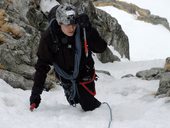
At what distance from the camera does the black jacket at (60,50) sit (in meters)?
7.06

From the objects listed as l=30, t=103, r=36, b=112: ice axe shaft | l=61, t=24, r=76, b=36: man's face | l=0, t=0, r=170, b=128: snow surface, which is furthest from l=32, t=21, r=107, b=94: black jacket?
l=0, t=0, r=170, b=128: snow surface

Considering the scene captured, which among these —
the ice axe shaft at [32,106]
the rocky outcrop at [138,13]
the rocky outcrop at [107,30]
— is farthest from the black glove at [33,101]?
the rocky outcrop at [138,13]

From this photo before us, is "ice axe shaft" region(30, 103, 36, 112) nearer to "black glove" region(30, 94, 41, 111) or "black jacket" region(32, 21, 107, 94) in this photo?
"black glove" region(30, 94, 41, 111)

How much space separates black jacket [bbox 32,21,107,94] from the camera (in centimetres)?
706

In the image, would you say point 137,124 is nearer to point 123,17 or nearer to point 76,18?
point 76,18

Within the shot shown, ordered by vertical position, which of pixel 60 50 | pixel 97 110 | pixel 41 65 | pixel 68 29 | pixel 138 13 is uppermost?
pixel 68 29

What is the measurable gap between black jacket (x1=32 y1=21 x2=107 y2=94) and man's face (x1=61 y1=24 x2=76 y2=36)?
133 mm

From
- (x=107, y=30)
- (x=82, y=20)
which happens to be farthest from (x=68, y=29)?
(x=107, y=30)

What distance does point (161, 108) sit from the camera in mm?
7566

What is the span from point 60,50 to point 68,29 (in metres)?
0.52

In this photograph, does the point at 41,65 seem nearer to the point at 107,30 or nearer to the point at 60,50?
the point at 60,50

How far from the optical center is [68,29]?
685cm

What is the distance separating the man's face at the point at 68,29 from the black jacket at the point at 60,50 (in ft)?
0.44

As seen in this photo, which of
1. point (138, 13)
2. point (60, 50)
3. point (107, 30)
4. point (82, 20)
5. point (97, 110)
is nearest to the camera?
point (82, 20)
